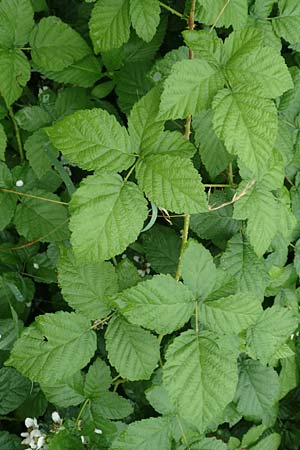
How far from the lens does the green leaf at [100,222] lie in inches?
43.8

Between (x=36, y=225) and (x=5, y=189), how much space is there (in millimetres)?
141

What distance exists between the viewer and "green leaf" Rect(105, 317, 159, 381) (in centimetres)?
136

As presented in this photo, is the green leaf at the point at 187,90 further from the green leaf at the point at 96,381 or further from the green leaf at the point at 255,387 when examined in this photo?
the green leaf at the point at 255,387

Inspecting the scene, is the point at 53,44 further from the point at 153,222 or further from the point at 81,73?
the point at 153,222

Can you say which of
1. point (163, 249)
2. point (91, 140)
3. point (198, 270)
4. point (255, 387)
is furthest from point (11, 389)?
point (91, 140)

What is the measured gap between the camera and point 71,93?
5.67 ft

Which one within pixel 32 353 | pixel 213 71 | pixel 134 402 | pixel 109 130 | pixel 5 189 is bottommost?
pixel 134 402

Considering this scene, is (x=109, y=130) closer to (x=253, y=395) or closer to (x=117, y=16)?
(x=117, y=16)

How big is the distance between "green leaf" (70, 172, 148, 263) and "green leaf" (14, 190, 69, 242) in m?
0.60

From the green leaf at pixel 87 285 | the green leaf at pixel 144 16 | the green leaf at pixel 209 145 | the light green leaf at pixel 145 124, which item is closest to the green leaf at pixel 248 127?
the light green leaf at pixel 145 124

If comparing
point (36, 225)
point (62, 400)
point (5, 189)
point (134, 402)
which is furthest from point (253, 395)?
point (5, 189)

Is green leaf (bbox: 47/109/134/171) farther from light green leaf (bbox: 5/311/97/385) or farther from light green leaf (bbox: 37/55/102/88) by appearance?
light green leaf (bbox: 37/55/102/88)

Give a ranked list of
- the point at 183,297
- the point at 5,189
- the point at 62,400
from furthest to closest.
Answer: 1. the point at 5,189
2. the point at 62,400
3. the point at 183,297

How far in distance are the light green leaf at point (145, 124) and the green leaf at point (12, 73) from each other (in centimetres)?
48
